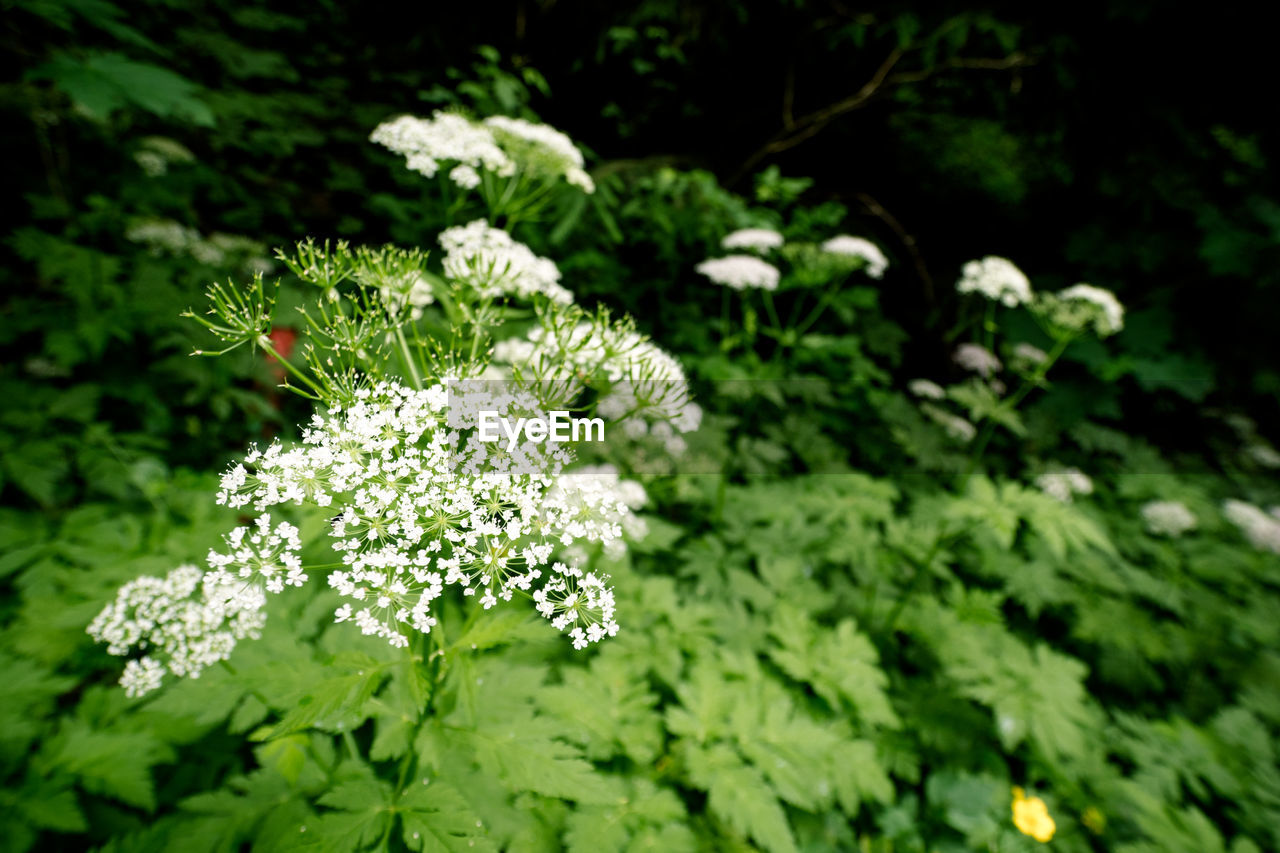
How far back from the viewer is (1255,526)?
4047 mm

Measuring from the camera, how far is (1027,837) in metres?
2.70

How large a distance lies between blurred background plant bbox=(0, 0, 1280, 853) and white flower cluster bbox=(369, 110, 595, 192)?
1.12m

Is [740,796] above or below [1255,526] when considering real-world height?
above

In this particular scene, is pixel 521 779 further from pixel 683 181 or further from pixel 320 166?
pixel 320 166

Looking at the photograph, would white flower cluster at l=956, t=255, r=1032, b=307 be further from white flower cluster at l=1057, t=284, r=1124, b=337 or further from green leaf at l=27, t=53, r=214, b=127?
green leaf at l=27, t=53, r=214, b=127

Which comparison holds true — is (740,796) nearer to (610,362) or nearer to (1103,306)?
(610,362)

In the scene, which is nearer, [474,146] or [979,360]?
[474,146]

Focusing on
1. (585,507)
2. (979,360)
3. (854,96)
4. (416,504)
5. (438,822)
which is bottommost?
(979,360)

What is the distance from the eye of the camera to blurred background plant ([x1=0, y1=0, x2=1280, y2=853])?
181 centimetres

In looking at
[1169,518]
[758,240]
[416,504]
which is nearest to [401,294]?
[416,504]

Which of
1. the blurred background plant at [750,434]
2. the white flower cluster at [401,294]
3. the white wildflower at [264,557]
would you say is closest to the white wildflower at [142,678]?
the blurred background plant at [750,434]

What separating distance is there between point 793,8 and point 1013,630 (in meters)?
5.75

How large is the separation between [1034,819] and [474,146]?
4.13m

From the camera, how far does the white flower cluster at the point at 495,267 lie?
1548 mm
